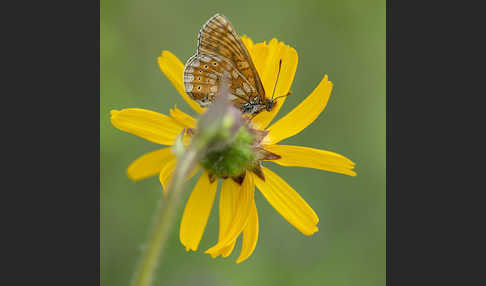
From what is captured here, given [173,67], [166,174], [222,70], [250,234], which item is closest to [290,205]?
[250,234]

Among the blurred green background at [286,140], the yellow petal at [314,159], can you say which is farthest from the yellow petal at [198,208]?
the blurred green background at [286,140]

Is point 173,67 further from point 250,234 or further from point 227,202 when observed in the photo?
point 250,234

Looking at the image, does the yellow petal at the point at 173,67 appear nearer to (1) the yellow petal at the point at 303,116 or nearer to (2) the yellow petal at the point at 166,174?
(2) the yellow petal at the point at 166,174

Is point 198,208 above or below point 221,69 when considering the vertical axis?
below

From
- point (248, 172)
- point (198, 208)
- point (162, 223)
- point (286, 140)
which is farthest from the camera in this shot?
point (286, 140)

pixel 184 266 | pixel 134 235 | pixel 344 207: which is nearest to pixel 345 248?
pixel 344 207

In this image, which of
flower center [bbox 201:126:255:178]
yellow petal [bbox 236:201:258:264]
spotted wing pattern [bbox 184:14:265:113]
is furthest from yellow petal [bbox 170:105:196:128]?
yellow petal [bbox 236:201:258:264]

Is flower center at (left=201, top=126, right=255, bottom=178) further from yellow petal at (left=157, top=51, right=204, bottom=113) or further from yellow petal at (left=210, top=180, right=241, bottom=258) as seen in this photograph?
yellow petal at (left=157, top=51, right=204, bottom=113)
